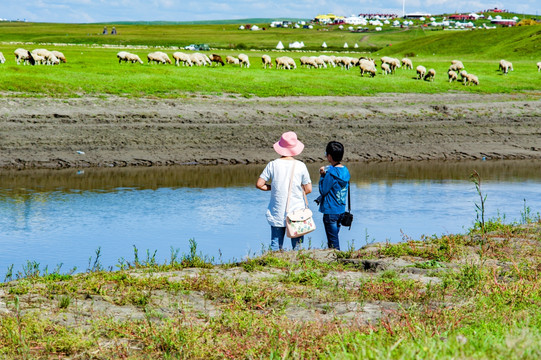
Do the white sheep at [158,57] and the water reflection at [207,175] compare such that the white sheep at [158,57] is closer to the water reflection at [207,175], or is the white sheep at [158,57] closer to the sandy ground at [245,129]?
the sandy ground at [245,129]

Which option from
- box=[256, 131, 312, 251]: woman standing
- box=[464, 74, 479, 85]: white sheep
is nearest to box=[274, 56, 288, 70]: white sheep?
box=[464, 74, 479, 85]: white sheep

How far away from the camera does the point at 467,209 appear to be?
1659 cm

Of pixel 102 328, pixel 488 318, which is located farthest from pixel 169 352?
pixel 488 318

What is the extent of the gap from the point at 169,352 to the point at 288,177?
4.31 meters

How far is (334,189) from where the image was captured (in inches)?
398

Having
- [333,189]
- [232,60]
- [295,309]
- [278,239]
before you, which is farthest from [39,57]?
[295,309]

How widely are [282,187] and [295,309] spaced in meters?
2.92

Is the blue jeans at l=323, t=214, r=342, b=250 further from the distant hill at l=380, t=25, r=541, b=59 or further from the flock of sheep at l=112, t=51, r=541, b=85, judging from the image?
the distant hill at l=380, t=25, r=541, b=59

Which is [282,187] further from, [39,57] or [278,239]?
[39,57]

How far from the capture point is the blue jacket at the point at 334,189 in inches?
394

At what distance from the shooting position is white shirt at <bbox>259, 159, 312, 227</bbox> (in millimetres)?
9523

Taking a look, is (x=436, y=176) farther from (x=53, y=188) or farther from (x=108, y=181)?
(x=53, y=188)

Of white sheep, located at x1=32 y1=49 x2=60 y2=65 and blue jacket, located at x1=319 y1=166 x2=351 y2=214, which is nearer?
blue jacket, located at x1=319 y1=166 x2=351 y2=214

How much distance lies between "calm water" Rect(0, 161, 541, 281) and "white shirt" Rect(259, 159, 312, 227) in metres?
1.20
